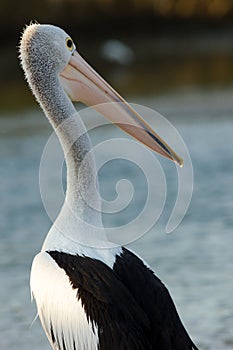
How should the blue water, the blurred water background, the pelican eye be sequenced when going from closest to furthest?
the pelican eye → the blue water → the blurred water background

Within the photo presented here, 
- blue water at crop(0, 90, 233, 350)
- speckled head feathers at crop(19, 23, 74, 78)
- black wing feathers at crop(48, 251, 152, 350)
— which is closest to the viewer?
black wing feathers at crop(48, 251, 152, 350)

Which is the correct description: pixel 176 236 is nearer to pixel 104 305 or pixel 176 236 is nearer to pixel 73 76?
pixel 73 76

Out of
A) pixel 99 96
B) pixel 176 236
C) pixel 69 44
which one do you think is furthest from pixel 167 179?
pixel 69 44

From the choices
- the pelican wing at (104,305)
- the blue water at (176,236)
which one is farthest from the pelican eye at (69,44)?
the blue water at (176,236)

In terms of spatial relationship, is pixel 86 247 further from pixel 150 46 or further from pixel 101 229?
pixel 150 46

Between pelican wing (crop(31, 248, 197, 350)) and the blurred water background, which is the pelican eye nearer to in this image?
pelican wing (crop(31, 248, 197, 350))

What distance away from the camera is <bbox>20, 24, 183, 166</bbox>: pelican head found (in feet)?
17.1

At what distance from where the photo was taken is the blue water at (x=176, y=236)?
6715 mm

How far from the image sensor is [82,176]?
503cm

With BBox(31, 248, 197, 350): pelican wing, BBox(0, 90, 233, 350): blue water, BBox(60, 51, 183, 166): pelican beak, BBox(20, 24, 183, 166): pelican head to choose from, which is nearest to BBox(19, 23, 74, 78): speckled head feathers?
BBox(20, 24, 183, 166): pelican head

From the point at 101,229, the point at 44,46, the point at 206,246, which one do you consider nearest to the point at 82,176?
the point at 101,229

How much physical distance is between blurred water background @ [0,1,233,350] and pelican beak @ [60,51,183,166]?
1.62 metres

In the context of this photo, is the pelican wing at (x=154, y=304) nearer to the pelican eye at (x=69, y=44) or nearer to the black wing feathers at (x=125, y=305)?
the black wing feathers at (x=125, y=305)

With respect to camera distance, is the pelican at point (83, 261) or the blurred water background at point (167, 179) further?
the blurred water background at point (167, 179)
